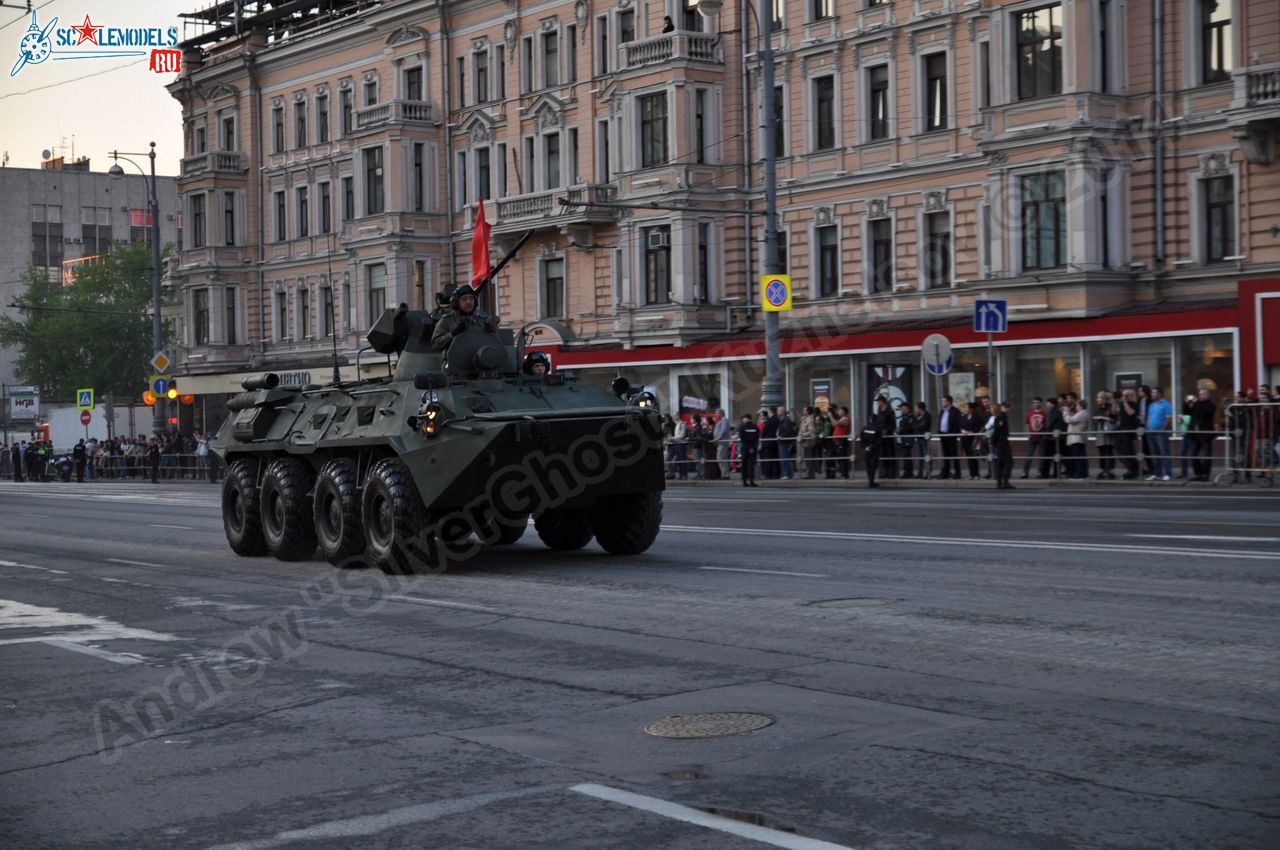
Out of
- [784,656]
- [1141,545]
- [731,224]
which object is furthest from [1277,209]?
[784,656]

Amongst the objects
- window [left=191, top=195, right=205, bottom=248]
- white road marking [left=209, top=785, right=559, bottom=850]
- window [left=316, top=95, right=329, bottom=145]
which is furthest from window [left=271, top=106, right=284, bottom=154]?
white road marking [left=209, top=785, right=559, bottom=850]

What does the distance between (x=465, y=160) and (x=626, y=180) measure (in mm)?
10310

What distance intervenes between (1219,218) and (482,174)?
2795 centimetres

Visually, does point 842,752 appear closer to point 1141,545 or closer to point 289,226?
point 1141,545

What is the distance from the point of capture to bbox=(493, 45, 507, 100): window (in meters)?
57.4

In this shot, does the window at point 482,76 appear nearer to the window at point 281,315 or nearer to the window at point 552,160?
the window at point 552,160

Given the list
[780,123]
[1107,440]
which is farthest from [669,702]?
[780,123]

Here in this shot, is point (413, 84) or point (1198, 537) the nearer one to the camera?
point (1198, 537)

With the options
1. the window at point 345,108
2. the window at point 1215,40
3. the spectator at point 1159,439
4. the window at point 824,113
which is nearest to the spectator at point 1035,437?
the spectator at point 1159,439

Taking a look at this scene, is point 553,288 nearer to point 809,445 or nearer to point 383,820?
point 809,445

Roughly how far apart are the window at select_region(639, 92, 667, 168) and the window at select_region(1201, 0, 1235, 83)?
16413 millimetres

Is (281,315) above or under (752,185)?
under

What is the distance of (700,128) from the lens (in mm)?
49688

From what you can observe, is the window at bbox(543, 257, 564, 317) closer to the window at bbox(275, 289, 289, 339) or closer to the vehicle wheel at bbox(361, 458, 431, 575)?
the window at bbox(275, 289, 289, 339)
